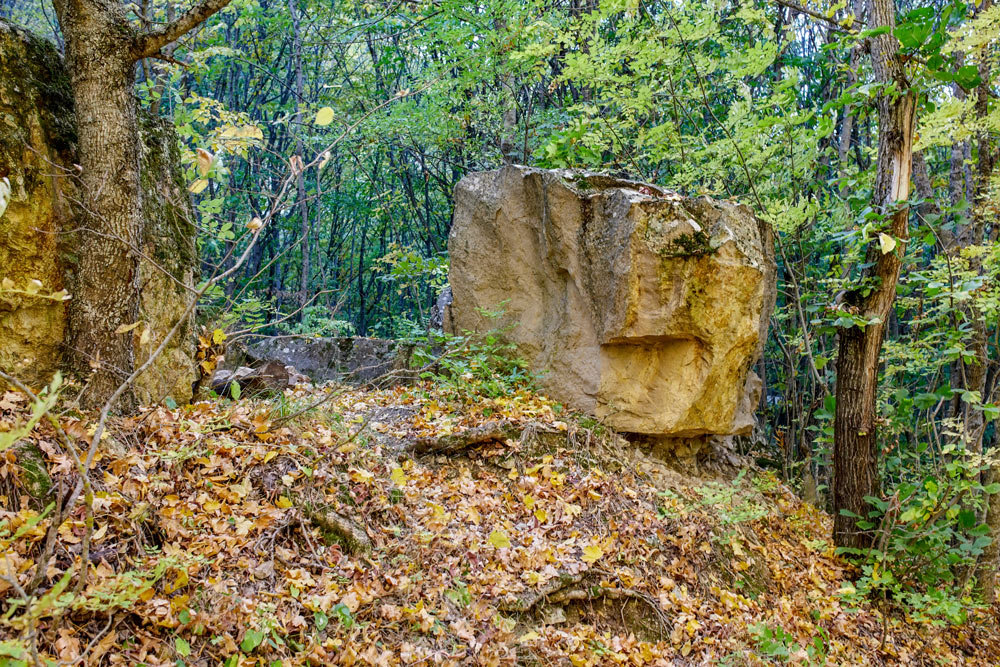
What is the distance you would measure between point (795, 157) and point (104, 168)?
6525mm

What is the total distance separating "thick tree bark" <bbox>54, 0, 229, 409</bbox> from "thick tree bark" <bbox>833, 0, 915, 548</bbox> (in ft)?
16.4

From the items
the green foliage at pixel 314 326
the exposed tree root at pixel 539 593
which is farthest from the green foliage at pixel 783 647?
the green foliage at pixel 314 326

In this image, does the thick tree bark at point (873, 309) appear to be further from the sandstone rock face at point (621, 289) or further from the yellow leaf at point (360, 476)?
the yellow leaf at point (360, 476)

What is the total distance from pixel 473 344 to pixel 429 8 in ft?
18.8

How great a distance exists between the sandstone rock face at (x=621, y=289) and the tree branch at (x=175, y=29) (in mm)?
3247

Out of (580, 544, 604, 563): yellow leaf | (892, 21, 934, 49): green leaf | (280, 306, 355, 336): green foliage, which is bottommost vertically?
(580, 544, 604, 563): yellow leaf

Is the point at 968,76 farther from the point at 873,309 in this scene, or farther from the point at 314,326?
the point at 314,326

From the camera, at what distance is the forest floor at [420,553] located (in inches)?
99.3

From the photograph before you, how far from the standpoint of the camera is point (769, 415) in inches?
395

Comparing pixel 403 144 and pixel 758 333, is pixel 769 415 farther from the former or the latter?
pixel 403 144

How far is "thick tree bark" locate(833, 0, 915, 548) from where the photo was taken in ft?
16.3

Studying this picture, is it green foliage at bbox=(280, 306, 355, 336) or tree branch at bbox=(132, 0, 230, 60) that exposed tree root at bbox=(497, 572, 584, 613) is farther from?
green foliage at bbox=(280, 306, 355, 336)

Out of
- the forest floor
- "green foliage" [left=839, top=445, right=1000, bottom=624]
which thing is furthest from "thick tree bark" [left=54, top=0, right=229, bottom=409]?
"green foliage" [left=839, top=445, right=1000, bottom=624]

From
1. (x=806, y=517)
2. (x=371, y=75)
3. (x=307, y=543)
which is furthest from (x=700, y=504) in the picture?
(x=371, y=75)
